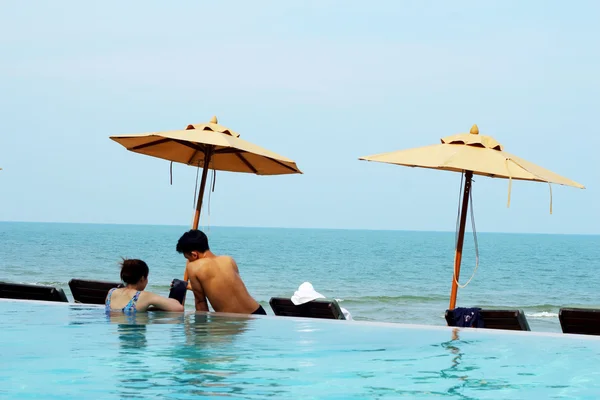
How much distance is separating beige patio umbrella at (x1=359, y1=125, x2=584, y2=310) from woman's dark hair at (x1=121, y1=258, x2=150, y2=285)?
292cm

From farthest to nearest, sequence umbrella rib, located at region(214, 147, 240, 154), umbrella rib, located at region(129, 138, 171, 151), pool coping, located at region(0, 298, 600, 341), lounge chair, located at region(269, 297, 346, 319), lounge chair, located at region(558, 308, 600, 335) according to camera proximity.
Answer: umbrella rib, located at region(214, 147, 240, 154), umbrella rib, located at region(129, 138, 171, 151), lounge chair, located at region(269, 297, 346, 319), lounge chair, located at region(558, 308, 600, 335), pool coping, located at region(0, 298, 600, 341)

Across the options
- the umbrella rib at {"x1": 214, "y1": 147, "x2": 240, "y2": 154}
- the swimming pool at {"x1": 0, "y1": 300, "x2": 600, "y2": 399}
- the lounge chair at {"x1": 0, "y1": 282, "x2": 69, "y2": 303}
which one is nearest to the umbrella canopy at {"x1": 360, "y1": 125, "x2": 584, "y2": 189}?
the swimming pool at {"x1": 0, "y1": 300, "x2": 600, "y2": 399}

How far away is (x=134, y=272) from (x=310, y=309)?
233cm

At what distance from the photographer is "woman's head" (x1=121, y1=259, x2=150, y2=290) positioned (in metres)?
8.81

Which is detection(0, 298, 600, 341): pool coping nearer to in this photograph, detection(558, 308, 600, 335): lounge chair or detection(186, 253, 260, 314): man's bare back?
detection(186, 253, 260, 314): man's bare back

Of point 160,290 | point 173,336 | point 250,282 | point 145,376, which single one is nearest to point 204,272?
point 173,336

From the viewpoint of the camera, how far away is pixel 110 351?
301 inches

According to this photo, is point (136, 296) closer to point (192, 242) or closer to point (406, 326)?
point (192, 242)

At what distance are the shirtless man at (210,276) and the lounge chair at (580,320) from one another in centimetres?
332

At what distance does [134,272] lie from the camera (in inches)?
348

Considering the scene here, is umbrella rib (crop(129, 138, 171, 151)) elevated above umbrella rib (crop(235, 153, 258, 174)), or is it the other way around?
umbrella rib (crop(129, 138, 171, 151))

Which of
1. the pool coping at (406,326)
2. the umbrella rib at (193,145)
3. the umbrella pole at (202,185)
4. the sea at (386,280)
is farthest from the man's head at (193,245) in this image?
the sea at (386,280)

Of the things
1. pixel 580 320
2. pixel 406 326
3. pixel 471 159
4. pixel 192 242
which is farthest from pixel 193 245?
pixel 580 320

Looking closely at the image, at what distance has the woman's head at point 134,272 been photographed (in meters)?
8.81
